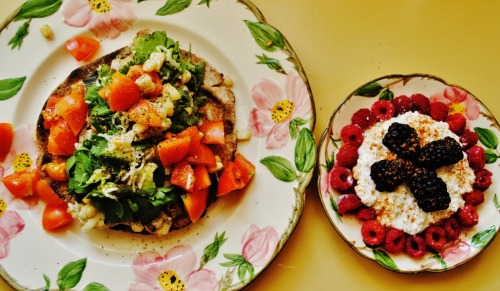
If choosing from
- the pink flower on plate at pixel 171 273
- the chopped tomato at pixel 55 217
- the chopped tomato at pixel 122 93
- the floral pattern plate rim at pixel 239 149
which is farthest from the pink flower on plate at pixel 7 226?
the chopped tomato at pixel 122 93

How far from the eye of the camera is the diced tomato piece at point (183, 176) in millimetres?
2844

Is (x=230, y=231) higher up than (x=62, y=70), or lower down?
lower down

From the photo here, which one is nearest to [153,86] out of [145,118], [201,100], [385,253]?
[145,118]

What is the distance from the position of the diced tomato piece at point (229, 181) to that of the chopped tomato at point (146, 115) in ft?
1.63

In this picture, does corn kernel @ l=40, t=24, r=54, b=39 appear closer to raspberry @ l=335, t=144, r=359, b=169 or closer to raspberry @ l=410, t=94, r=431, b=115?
raspberry @ l=335, t=144, r=359, b=169

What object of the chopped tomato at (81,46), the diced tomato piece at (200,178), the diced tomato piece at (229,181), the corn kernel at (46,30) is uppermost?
the corn kernel at (46,30)

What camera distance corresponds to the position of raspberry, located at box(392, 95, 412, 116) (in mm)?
3062

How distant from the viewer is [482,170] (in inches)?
120

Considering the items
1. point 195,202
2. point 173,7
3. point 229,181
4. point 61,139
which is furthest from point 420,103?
point 61,139

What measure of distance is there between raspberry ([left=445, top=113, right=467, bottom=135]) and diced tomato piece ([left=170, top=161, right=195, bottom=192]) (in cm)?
151

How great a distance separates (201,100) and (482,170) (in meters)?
1.68

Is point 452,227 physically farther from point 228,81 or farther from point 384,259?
point 228,81

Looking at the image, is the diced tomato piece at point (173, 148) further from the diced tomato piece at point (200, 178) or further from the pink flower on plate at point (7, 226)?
the pink flower on plate at point (7, 226)

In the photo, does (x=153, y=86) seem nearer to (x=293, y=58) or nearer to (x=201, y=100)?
(x=201, y=100)
